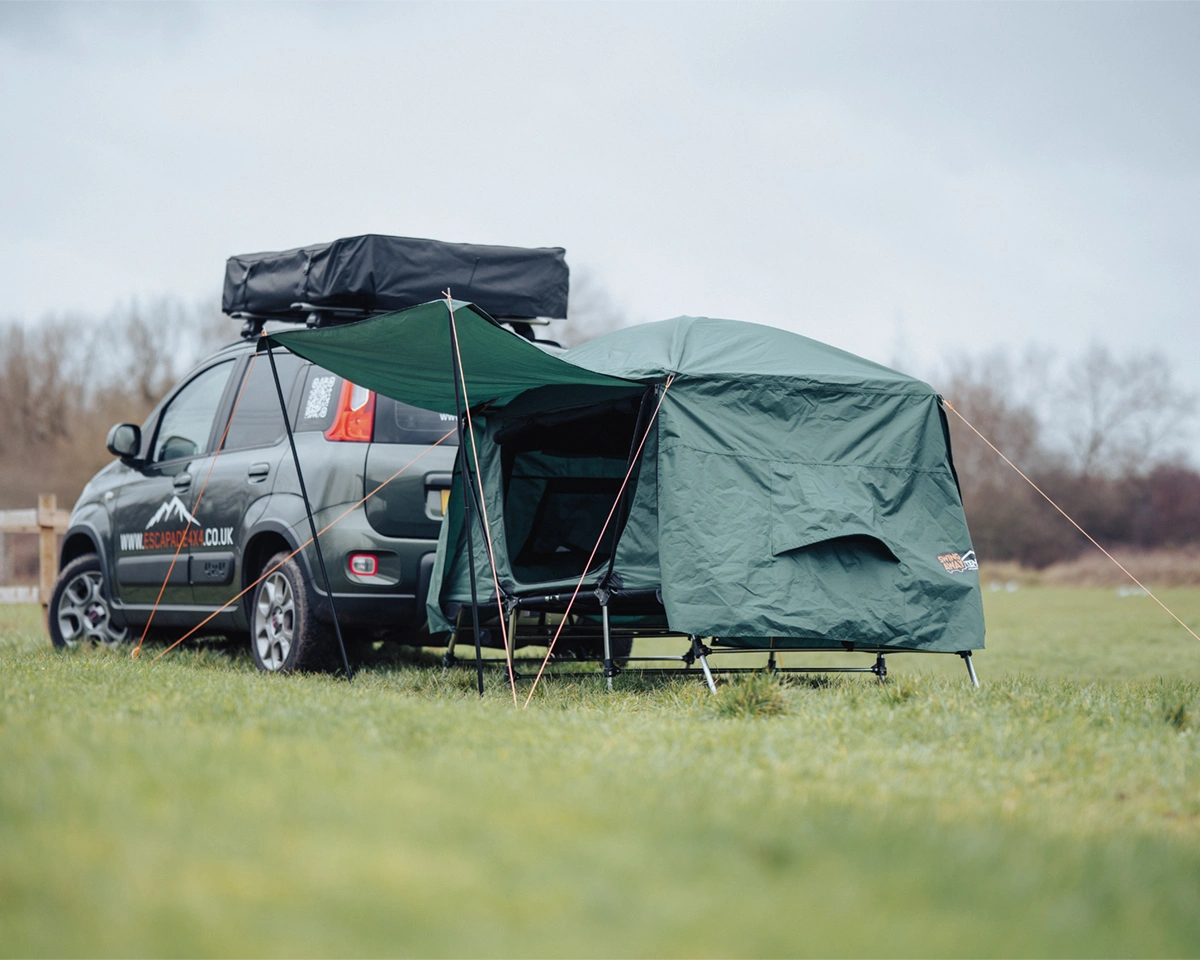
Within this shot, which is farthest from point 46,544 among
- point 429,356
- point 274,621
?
point 429,356

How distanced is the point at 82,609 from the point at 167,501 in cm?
164

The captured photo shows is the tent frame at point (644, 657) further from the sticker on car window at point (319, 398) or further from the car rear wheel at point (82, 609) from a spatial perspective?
the car rear wheel at point (82, 609)

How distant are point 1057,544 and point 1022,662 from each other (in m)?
29.4

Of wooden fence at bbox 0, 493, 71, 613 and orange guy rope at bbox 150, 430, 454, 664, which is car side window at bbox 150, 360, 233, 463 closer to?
orange guy rope at bbox 150, 430, 454, 664

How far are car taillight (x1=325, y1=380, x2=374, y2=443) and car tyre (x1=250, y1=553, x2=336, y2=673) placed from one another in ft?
2.50

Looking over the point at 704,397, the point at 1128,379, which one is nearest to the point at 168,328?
the point at 704,397

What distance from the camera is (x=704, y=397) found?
6.44 meters

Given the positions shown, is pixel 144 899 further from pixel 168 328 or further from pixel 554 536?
pixel 168 328

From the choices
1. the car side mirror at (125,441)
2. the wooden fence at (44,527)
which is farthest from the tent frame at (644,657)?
the wooden fence at (44,527)

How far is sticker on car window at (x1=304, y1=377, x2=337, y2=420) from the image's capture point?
711cm

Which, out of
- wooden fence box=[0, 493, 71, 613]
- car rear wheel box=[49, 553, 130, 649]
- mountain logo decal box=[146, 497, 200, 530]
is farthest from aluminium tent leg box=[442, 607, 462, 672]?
wooden fence box=[0, 493, 71, 613]

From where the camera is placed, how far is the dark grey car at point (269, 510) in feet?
22.5

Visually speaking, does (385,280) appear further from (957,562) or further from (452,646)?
(957,562)

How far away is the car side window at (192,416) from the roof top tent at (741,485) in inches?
71.3
